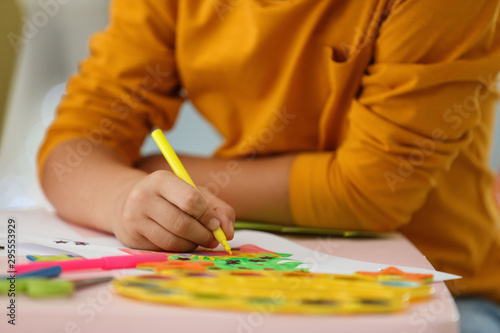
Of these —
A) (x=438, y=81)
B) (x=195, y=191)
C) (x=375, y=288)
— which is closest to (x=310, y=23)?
(x=438, y=81)

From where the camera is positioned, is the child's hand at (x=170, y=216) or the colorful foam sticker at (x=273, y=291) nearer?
the colorful foam sticker at (x=273, y=291)

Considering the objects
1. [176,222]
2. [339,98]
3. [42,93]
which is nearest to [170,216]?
[176,222]

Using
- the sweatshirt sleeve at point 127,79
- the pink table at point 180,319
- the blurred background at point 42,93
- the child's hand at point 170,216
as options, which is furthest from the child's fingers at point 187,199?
the blurred background at point 42,93

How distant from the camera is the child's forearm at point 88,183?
22.2 inches

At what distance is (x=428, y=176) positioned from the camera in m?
0.61

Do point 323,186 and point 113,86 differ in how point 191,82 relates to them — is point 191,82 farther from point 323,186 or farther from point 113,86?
point 323,186

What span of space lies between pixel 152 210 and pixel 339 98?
0.29 metres

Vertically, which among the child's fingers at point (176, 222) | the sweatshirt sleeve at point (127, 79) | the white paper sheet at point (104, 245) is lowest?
the white paper sheet at point (104, 245)

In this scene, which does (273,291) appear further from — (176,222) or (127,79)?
(127,79)

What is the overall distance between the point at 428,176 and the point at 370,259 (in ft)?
0.58

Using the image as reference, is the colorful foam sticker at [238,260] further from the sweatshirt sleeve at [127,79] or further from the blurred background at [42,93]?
the blurred background at [42,93]

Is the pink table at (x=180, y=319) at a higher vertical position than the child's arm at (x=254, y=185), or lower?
higher

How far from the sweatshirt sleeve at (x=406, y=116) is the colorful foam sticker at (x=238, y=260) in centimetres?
15

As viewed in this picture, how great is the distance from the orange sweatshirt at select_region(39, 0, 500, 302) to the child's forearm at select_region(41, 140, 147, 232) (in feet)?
0.15
